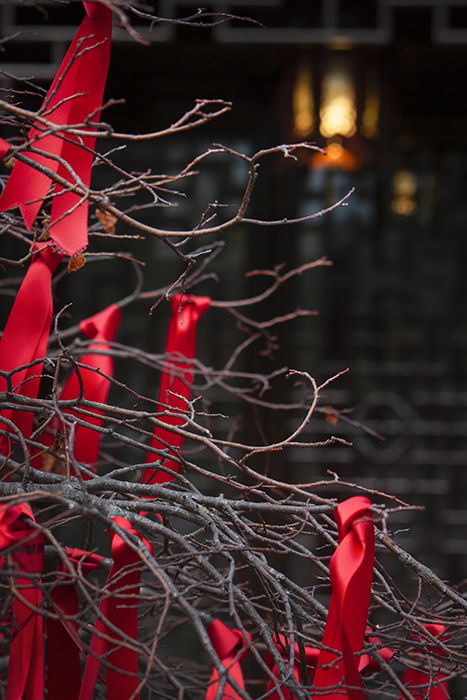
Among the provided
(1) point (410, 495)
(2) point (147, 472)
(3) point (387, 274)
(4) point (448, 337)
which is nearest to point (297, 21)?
(3) point (387, 274)

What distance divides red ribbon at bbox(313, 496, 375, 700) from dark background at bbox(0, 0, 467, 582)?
2.34 metres

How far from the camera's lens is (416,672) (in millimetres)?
1208

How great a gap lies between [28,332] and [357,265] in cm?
249

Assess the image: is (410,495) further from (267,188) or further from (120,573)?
(120,573)

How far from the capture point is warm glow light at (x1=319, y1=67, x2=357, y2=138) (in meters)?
3.22

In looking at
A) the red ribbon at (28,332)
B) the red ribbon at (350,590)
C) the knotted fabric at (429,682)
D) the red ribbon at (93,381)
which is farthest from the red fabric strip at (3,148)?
the knotted fabric at (429,682)

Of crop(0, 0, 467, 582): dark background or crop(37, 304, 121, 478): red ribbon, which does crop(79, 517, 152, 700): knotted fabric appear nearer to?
crop(37, 304, 121, 478): red ribbon

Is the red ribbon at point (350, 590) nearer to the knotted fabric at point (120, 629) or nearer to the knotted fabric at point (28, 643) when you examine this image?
the knotted fabric at point (120, 629)

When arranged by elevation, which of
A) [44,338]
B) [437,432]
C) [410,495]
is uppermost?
[44,338]

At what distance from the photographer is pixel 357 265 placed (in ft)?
11.5

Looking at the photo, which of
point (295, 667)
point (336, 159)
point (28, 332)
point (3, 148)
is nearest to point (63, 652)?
point (295, 667)

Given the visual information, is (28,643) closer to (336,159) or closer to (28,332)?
(28,332)

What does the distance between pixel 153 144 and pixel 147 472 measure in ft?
7.82

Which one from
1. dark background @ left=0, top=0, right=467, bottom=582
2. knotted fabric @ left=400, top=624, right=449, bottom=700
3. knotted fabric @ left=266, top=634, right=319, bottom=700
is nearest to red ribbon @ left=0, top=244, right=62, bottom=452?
knotted fabric @ left=266, top=634, right=319, bottom=700
